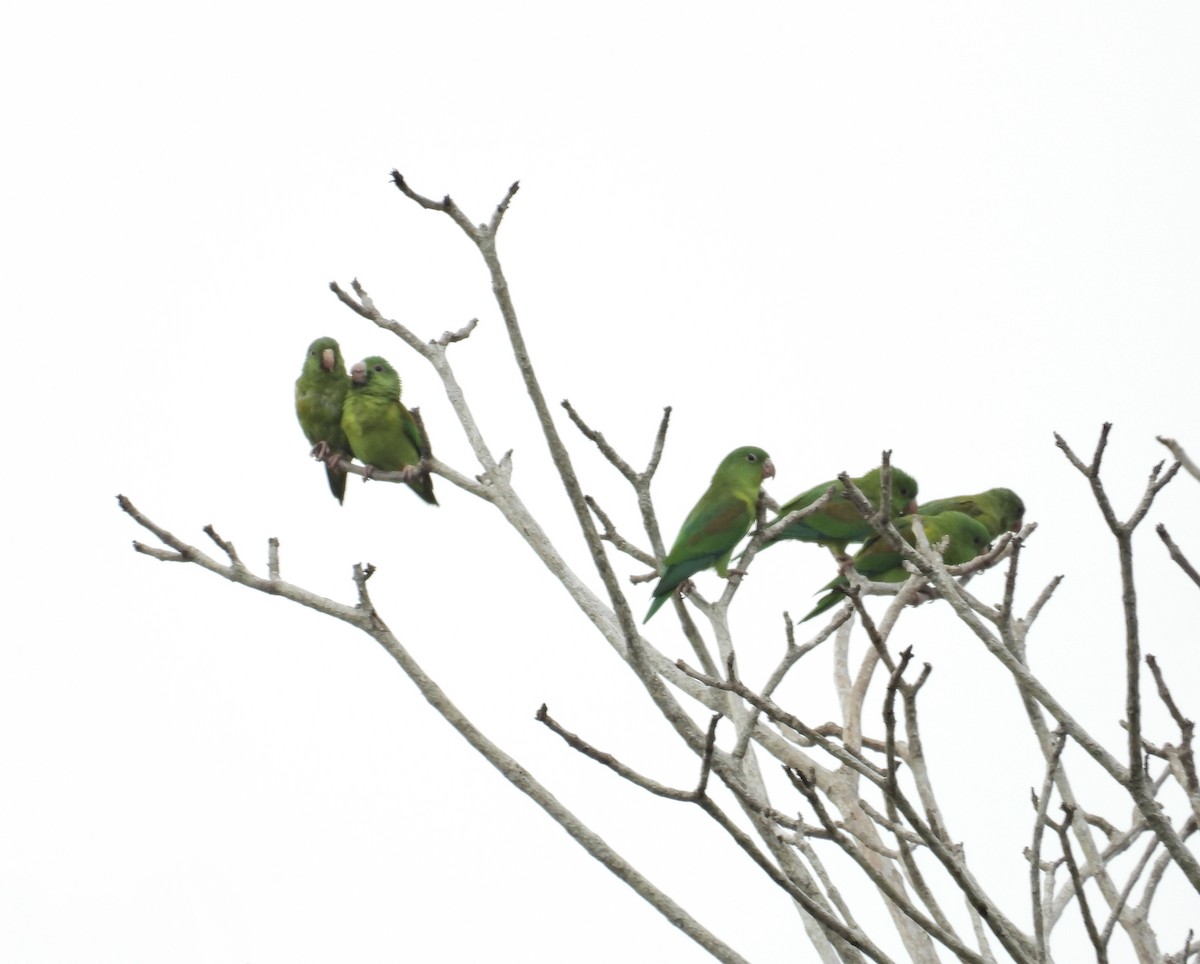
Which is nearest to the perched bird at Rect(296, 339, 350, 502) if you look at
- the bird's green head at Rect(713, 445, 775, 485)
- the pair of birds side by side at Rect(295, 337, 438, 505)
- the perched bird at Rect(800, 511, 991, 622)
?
the pair of birds side by side at Rect(295, 337, 438, 505)

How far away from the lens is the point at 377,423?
640cm

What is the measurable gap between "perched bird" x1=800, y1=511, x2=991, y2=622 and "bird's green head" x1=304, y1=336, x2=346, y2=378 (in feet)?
8.71

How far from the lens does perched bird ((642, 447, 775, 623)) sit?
15.5 feet

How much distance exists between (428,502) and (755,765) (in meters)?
4.22

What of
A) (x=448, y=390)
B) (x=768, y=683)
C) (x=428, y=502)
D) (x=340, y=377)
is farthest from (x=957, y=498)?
(x=768, y=683)

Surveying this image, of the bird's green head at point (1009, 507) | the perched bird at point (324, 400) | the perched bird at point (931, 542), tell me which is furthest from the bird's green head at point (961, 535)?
the perched bird at point (324, 400)

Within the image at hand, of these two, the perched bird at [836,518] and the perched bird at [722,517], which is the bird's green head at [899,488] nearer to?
the perched bird at [836,518]

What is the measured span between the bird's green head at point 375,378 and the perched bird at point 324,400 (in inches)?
4.1

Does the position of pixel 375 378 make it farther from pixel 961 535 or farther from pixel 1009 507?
pixel 1009 507

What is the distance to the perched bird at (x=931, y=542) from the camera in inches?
233

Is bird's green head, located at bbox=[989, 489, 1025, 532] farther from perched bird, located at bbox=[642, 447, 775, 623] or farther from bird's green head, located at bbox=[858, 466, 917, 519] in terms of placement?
perched bird, located at bbox=[642, 447, 775, 623]

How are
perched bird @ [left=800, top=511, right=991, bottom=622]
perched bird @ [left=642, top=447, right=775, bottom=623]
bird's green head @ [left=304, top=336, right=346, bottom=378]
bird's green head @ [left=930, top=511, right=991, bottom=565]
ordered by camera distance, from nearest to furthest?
perched bird @ [left=642, top=447, right=775, bottom=623] → perched bird @ [left=800, top=511, right=991, bottom=622] → bird's green head @ [left=930, top=511, right=991, bottom=565] → bird's green head @ [left=304, top=336, right=346, bottom=378]

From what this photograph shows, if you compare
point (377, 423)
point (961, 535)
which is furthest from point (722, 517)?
point (377, 423)

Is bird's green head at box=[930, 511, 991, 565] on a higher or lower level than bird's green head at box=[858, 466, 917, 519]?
A: lower
